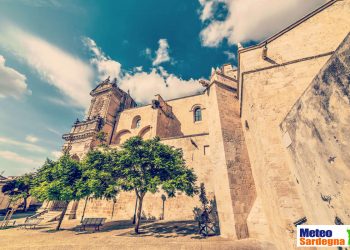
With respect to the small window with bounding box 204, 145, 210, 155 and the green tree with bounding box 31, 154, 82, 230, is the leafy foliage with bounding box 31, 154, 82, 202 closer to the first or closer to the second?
the green tree with bounding box 31, 154, 82, 230

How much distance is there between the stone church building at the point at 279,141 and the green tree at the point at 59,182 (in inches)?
217

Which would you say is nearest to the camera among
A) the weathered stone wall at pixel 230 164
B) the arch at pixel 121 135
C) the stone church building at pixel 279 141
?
the stone church building at pixel 279 141

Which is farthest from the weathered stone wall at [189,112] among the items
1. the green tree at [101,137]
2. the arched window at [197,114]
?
the green tree at [101,137]

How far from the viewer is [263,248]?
6480 millimetres

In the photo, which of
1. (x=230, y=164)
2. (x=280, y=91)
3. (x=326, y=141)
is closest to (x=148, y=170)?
(x=230, y=164)

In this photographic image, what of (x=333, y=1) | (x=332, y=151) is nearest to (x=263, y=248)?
(x=332, y=151)

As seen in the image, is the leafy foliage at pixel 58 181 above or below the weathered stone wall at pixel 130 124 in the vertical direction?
below

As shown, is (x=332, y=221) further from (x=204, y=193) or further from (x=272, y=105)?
(x=204, y=193)

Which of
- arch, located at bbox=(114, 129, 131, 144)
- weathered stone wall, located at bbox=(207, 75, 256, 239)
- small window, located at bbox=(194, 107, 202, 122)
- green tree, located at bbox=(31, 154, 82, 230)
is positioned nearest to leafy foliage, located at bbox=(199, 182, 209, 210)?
weathered stone wall, located at bbox=(207, 75, 256, 239)

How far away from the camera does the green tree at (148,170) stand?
944 cm

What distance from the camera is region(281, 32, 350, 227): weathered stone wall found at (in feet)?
9.00

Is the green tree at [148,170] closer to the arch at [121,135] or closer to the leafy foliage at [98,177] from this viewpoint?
the leafy foliage at [98,177]

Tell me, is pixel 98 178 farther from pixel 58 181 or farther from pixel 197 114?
pixel 197 114

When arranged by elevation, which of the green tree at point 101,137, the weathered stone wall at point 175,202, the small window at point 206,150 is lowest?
the weathered stone wall at point 175,202
